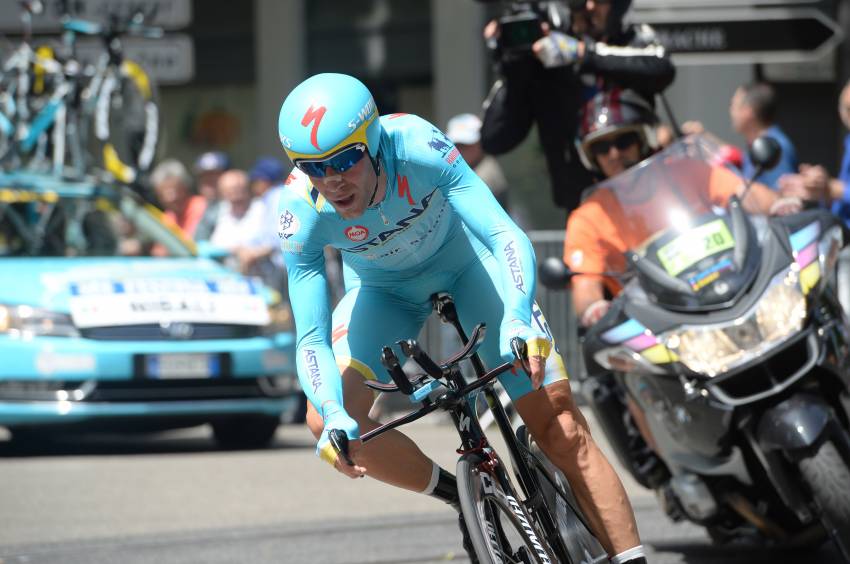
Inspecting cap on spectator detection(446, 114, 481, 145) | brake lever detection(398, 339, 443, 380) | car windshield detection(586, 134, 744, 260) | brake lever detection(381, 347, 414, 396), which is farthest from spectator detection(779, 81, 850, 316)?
brake lever detection(381, 347, 414, 396)

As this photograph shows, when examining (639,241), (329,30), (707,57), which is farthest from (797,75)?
(639,241)

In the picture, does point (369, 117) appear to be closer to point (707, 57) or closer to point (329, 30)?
point (707, 57)

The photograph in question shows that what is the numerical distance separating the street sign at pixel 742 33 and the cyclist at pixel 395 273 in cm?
524

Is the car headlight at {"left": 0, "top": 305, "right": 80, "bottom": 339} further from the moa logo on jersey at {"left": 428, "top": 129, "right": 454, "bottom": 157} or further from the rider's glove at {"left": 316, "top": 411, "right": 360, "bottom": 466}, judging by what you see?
the rider's glove at {"left": 316, "top": 411, "right": 360, "bottom": 466}

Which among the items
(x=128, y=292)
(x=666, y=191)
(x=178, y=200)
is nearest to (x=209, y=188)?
(x=178, y=200)

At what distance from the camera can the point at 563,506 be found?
5.11 metres

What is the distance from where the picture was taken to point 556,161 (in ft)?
25.5

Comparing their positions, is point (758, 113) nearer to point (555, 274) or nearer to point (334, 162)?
point (555, 274)

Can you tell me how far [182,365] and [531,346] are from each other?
6.32m

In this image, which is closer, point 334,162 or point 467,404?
point 334,162

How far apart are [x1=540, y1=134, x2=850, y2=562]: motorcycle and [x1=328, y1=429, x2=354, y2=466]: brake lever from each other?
173cm

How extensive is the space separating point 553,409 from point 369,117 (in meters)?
1.17

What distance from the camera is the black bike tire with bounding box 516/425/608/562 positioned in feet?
16.5

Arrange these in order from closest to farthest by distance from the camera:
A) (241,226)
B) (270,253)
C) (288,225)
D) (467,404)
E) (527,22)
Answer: (467,404) < (288,225) < (527,22) < (270,253) < (241,226)
